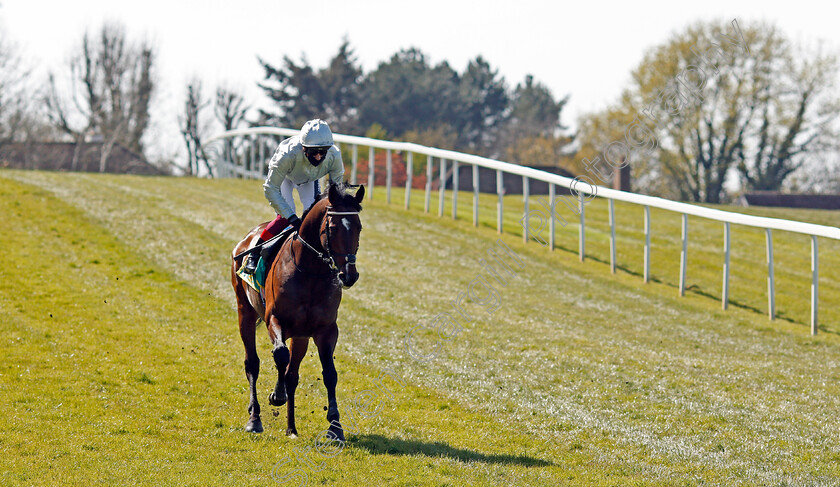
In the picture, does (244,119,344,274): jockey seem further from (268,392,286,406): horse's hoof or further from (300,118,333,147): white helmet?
(268,392,286,406): horse's hoof

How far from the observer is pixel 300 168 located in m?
7.43

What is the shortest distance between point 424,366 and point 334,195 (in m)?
4.24

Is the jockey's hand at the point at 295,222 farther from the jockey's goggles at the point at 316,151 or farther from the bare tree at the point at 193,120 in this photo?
the bare tree at the point at 193,120

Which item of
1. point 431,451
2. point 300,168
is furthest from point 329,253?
point 431,451

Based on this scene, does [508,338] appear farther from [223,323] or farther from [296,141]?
[296,141]

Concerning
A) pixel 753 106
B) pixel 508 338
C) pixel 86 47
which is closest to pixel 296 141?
pixel 508 338

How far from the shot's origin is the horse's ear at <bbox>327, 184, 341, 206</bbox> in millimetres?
6348

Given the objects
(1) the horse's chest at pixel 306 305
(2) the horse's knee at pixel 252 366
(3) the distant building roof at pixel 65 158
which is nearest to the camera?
(1) the horse's chest at pixel 306 305

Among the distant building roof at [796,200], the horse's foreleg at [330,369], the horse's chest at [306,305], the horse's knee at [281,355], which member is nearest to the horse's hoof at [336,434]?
the horse's foreleg at [330,369]

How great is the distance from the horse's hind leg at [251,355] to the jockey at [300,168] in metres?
0.74

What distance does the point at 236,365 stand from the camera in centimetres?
978

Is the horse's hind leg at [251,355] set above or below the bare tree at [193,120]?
below

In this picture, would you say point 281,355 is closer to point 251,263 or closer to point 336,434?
point 336,434

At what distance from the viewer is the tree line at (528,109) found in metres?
42.2
